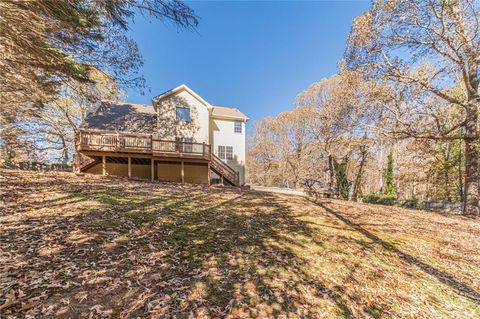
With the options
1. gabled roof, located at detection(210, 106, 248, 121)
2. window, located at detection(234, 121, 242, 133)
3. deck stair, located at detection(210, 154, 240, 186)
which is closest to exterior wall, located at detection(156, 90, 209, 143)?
gabled roof, located at detection(210, 106, 248, 121)

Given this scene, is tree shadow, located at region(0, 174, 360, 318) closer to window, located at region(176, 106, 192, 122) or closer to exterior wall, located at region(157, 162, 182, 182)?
exterior wall, located at region(157, 162, 182, 182)

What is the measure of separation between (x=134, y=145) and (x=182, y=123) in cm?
479

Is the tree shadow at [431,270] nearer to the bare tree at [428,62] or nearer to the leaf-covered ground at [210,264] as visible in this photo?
the leaf-covered ground at [210,264]

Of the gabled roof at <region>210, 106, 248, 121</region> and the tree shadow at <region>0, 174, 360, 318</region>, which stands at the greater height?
the gabled roof at <region>210, 106, 248, 121</region>

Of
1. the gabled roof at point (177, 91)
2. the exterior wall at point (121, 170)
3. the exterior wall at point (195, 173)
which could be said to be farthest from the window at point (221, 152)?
the exterior wall at point (121, 170)

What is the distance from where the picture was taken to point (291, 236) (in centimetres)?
523

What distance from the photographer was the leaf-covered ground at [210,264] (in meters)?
2.71

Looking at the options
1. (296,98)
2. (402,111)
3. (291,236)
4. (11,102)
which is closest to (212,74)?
(296,98)

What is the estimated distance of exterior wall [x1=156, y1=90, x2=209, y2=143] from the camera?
16.8 meters

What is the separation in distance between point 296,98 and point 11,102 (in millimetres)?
21812

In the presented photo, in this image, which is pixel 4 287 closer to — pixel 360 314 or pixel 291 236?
pixel 360 314

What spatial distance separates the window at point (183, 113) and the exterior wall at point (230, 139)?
2.21 meters

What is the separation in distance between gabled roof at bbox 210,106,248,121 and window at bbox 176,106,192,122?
2.04m

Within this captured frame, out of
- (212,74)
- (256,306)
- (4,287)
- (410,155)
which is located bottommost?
(256,306)
